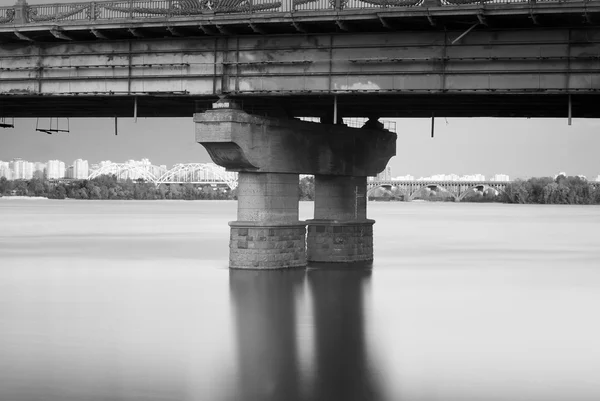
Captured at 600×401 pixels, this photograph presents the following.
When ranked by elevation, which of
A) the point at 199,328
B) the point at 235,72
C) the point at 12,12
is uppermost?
the point at 12,12

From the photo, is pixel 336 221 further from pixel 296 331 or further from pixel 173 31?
pixel 296 331

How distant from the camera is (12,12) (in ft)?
173

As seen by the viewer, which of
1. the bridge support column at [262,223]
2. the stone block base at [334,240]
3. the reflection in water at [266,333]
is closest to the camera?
the reflection in water at [266,333]

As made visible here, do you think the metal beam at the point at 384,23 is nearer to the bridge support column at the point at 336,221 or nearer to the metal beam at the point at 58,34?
the bridge support column at the point at 336,221

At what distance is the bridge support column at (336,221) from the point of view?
57.3 metres

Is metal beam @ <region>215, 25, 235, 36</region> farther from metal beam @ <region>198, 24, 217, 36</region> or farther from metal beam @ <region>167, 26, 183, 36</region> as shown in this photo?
metal beam @ <region>167, 26, 183, 36</region>

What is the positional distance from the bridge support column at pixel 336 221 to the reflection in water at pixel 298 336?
2.29 m

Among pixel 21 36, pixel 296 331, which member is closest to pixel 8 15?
pixel 21 36

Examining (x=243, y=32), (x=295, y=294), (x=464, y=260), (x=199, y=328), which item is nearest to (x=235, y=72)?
(x=243, y=32)

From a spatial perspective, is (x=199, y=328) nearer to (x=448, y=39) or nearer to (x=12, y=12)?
(x=448, y=39)

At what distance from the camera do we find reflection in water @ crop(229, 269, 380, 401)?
87.7 ft

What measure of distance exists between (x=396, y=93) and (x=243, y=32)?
837cm

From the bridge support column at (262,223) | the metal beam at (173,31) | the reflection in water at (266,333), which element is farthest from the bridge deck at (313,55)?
the reflection in water at (266,333)

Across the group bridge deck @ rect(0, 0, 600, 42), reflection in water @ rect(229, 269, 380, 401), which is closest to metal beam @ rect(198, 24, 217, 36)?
bridge deck @ rect(0, 0, 600, 42)
